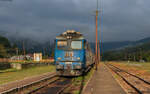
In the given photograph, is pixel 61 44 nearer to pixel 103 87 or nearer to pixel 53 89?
pixel 53 89

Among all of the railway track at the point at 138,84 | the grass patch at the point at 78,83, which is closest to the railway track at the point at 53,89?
the grass patch at the point at 78,83

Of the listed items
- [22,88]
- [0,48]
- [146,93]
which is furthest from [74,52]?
[0,48]

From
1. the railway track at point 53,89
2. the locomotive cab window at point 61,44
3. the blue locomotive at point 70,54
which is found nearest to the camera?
the railway track at point 53,89

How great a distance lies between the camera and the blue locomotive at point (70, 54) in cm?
1775

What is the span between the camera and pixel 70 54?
17984 millimetres

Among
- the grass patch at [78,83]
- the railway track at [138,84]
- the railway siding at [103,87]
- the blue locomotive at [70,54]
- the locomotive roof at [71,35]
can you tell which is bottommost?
the railway track at [138,84]

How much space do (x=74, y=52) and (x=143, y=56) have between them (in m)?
107

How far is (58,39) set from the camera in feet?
61.6

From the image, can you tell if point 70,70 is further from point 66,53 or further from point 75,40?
point 75,40

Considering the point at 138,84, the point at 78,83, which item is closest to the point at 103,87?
the point at 78,83

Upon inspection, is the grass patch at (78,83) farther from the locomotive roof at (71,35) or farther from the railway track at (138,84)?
the locomotive roof at (71,35)

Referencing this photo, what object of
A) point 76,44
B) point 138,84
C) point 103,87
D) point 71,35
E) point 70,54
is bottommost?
point 138,84

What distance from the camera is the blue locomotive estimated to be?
17750mm

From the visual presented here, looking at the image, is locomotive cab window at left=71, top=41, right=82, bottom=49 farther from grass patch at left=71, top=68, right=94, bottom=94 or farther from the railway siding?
the railway siding
